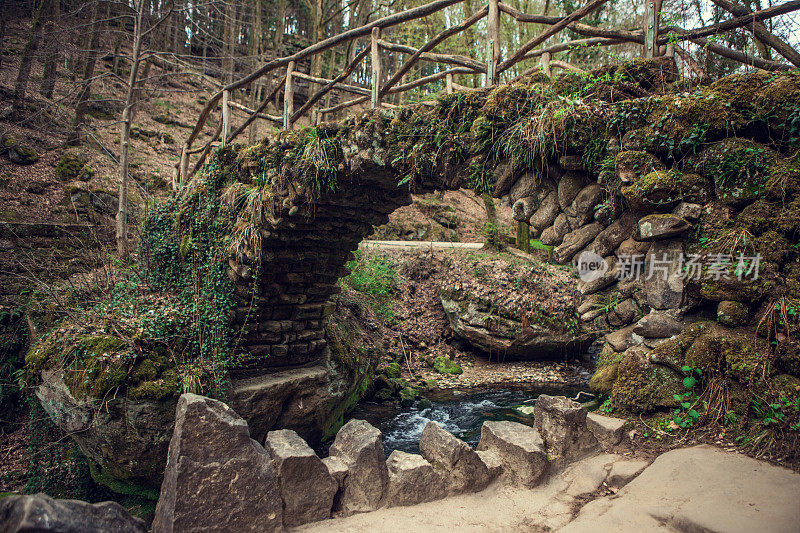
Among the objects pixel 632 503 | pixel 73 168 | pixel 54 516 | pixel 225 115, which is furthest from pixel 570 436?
pixel 73 168

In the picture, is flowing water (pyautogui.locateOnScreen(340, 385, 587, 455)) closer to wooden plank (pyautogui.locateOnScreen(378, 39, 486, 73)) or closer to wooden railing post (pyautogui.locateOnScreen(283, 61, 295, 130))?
wooden railing post (pyautogui.locateOnScreen(283, 61, 295, 130))

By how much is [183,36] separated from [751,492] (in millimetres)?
23868

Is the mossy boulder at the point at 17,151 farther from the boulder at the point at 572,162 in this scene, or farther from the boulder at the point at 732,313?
the boulder at the point at 732,313

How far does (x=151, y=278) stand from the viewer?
22.7 feet

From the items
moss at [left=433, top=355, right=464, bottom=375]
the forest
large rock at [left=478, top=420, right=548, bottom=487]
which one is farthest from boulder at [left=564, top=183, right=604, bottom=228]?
moss at [left=433, top=355, right=464, bottom=375]

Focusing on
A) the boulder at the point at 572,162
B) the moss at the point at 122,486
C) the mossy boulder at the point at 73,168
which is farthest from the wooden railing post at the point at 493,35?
the mossy boulder at the point at 73,168

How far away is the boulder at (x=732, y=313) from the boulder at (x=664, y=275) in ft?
0.78

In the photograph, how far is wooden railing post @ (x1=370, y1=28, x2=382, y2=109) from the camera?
4484 millimetres

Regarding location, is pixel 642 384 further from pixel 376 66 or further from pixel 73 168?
pixel 73 168

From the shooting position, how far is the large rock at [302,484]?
9.11 ft

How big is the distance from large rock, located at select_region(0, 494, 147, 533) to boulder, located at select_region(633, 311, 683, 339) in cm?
332

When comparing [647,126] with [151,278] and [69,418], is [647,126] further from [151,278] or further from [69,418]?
[151,278]

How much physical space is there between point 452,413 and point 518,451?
4125mm

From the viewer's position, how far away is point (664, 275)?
2.85 meters
